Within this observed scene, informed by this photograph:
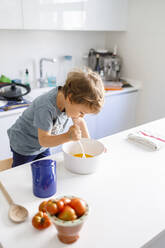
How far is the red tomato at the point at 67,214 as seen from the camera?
2.23 feet

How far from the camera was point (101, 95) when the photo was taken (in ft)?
3.50

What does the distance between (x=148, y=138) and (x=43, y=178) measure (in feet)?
2.34

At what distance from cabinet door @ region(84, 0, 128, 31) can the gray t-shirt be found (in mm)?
1442

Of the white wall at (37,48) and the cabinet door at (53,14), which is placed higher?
the cabinet door at (53,14)

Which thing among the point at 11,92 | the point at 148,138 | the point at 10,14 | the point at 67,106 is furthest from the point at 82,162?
the point at 10,14

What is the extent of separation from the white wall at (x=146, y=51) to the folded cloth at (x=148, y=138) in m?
1.25

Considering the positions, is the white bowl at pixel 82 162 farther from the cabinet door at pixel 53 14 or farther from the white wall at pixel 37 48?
the white wall at pixel 37 48

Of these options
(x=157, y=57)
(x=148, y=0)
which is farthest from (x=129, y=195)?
(x=148, y=0)

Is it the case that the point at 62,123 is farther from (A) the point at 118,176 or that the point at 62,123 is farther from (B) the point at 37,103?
(A) the point at 118,176

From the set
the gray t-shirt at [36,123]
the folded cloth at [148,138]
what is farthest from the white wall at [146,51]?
the gray t-shirt at [36,123]

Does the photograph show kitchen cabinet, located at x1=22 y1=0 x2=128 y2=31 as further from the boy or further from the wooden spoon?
the wooden spoon

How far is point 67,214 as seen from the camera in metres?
0.68

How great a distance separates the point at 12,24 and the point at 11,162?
44.2 inches

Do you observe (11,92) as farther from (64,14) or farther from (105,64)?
(105,64)
